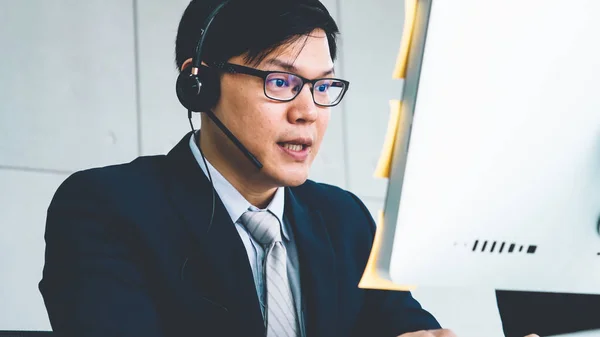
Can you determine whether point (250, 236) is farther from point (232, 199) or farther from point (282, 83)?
point (282, 83)

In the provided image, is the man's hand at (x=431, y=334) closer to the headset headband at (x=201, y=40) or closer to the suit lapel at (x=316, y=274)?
the suit lapel at (x=316, y=274)

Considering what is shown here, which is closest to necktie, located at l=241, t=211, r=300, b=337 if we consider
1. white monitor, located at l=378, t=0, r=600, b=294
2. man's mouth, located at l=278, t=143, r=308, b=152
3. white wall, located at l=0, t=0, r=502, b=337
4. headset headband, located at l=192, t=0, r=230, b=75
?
man's mouth, located at l=278, t=143, r=308, b=152

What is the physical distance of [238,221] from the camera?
3.96ft

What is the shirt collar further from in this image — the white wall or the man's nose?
the white wall

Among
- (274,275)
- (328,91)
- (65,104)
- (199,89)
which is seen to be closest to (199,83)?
(199,89)

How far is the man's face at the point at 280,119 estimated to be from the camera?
1.17 m

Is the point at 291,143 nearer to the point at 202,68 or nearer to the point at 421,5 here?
the point at 202,68

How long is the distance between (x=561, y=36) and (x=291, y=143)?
0.60m

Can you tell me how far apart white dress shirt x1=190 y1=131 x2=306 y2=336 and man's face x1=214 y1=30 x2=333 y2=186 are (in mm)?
47

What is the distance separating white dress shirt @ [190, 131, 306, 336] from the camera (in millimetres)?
1155

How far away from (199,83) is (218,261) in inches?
12.1

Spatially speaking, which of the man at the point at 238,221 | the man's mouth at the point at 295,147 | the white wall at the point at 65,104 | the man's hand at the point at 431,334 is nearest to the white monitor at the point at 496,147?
the man's hand at the point at 431,334

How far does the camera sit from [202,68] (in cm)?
121

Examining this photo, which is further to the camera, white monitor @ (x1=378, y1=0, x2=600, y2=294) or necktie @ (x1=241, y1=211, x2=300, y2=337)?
necktie @ (x1=241, y1=211, x2=300, y2=337)
